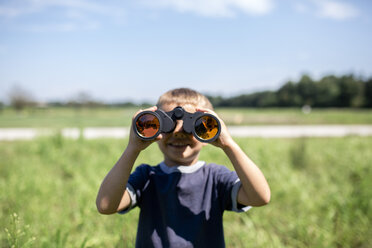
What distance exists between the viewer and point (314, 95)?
249 inches

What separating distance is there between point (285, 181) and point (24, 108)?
104 feet

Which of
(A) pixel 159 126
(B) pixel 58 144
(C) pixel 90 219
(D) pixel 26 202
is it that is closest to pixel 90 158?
(B) pixel 58 144

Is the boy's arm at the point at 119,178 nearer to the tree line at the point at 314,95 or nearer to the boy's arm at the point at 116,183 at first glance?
the boy's arm at the point at 116,183

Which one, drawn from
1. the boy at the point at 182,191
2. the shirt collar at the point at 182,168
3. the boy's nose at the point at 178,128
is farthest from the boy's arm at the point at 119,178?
the shirt collar at the point at 182,168

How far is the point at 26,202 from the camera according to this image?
8.84 ft

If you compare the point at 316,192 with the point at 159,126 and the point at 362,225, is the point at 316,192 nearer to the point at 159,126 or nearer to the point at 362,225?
the point at 362,225

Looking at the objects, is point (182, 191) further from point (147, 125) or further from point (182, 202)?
point (147, 125)

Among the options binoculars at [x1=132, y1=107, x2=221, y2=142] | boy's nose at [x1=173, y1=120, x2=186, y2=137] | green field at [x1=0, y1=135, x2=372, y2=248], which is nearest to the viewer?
binoculars at [x1=132, y1=107, x2=221, y2=142]

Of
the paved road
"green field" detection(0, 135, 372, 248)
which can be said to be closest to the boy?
"green field" detection(0, 135, 372, 248)

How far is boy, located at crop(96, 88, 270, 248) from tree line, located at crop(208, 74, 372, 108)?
2.16ft

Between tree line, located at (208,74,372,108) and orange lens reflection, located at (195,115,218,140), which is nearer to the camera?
orange lens reflection, located at (195,115,218,140)

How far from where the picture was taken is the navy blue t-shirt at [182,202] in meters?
1.31

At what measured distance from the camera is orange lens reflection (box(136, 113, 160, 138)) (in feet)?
3.83

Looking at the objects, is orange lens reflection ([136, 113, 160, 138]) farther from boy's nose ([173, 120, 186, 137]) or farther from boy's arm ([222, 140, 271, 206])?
boy's arm ([222, 140, 271, 206])
